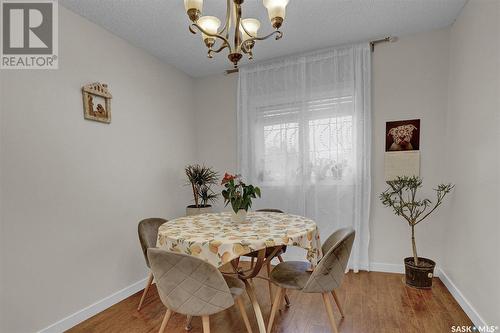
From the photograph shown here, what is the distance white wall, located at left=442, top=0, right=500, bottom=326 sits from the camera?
5.63 ft

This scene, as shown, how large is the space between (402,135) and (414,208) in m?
0.81

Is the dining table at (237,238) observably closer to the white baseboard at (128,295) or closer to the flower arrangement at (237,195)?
the flower arrangement at (237,195)

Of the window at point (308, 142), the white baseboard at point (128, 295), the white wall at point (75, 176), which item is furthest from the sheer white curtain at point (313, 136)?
the white wall at point (75, 176)

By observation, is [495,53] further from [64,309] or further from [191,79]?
[64,309]

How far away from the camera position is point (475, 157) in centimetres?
201

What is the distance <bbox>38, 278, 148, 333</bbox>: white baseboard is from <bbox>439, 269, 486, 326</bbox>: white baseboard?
3011 mm

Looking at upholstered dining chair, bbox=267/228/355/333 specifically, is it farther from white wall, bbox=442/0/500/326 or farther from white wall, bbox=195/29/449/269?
white wall, bbox=195/29/449/269

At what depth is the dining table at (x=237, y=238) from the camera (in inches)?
57.6

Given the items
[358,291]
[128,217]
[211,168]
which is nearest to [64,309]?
[128,217]

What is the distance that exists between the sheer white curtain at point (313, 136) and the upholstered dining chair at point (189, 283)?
1.98m

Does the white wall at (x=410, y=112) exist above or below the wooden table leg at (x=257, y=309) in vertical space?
above

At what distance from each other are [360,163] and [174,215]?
7.93ft

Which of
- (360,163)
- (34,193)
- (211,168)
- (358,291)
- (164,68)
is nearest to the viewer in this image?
(34,193)

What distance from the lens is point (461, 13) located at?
2.34 meters
